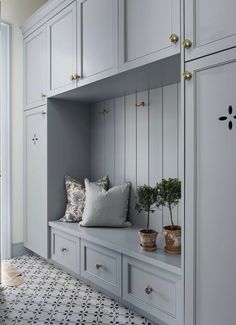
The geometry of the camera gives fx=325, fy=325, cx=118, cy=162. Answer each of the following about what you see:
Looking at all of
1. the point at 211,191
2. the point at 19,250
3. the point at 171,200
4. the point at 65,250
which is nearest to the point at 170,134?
the point at 171,200

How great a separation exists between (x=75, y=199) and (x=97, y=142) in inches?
23.8

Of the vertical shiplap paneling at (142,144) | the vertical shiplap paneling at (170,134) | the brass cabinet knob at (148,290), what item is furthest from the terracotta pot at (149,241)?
the vertical shiplap paneling at (142,144)

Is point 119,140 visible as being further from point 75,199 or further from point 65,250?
point 65,250

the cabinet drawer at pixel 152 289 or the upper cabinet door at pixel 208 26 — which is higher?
the upper cabinet door at pixel 208 26

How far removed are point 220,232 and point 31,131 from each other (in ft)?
7.38

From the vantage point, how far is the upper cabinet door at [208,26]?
1385 millimetres

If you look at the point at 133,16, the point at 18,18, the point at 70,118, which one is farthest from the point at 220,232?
the point at 18,18

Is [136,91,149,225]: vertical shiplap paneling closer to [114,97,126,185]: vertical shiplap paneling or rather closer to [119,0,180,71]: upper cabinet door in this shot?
[114,97,126,185]: vertical shiplap paneling

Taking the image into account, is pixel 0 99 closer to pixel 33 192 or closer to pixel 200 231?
pixel 33 192

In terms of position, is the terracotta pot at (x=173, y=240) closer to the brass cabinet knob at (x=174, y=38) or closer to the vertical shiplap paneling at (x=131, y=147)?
the vertical shiplap paneling at (x=131, y=147)

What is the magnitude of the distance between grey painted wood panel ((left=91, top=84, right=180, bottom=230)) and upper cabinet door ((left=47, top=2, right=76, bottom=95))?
497 millimetres

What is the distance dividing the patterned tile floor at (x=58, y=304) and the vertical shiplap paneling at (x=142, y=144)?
2.33 ft

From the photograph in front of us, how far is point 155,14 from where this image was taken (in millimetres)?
1786

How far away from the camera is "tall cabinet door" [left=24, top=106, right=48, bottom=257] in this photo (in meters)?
2.95
